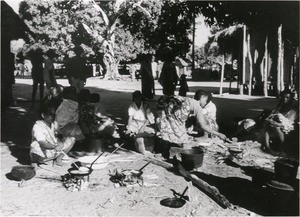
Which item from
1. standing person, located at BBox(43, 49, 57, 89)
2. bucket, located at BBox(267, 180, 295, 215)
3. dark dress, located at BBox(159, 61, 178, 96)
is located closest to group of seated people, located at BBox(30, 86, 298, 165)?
bucket, located at BBox(267, 180, 295, 215)

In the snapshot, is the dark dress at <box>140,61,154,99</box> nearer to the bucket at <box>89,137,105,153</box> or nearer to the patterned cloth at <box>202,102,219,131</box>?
the patterned cloth at <box>202,102,219,131</box>

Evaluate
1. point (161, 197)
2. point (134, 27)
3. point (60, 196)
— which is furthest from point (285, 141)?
point (134, 27)

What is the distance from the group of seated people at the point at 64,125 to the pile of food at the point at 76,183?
0.77 meters

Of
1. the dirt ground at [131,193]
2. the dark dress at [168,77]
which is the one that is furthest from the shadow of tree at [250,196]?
the dark dress at [168,77]

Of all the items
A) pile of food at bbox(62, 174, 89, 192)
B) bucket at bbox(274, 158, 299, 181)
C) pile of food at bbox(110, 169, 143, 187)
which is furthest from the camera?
pile of food at bbox(110, 169, 143, 187)

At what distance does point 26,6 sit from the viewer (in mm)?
37719

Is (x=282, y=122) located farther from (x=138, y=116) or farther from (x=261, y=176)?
(x=138, y=116)

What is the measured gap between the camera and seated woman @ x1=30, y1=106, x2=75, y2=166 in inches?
225

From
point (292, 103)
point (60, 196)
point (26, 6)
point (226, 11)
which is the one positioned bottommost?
point (60, 196)

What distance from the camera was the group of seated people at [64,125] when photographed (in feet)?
19.0

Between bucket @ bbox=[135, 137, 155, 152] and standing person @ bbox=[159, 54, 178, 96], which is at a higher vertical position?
standing person @ bbox=[159, 54, 178, 96]

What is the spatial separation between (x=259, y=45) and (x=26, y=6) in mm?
26880

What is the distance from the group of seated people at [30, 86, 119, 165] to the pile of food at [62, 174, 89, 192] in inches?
30.4

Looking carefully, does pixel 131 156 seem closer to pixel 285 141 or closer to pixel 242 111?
pixel 285 141
